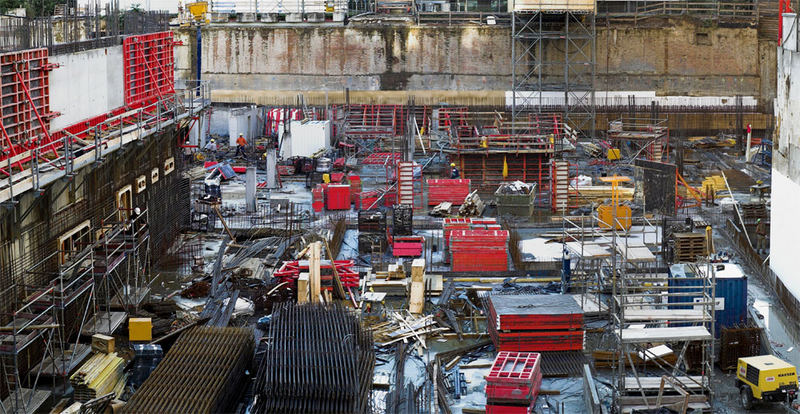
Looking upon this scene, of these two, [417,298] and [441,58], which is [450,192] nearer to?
[417,298]

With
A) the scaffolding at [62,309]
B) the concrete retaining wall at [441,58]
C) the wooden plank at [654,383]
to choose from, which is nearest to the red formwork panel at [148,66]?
the scaffolding at [62,309]

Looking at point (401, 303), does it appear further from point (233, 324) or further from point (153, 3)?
point (153, 3)

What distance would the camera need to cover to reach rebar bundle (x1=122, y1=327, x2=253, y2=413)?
59.4 feet

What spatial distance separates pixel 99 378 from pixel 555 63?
3663 centimetres

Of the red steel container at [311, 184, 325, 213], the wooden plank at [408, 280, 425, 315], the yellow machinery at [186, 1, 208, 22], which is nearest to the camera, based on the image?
the wooden plank at [408, 280, 425, 315]

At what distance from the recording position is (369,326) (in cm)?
2377

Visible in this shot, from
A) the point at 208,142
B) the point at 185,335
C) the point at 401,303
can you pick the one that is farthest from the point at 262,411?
the point at 208,142

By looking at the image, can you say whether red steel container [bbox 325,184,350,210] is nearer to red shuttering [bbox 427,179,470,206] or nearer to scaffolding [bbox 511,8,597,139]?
red shuttering [bbox 427,179,470,206]

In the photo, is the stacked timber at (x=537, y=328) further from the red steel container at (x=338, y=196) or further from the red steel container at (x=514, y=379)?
the red steel container at (x=338, y=196)

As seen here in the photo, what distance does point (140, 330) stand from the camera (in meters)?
22.5

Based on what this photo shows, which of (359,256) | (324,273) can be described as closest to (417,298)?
(324,273)

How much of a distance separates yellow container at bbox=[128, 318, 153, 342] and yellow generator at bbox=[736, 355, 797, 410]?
11.2m

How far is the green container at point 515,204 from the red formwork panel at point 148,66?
10.1 meters

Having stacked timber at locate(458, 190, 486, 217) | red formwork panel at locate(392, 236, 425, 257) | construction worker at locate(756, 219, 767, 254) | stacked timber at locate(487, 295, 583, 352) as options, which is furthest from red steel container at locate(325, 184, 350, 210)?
stacked timber at locate(487, 295, 583, 352)
